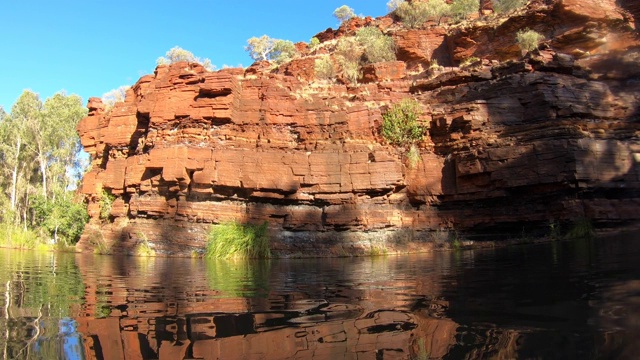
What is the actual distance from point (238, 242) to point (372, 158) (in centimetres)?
830

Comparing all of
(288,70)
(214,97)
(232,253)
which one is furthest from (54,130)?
(232,253)

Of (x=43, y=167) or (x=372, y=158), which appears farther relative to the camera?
(x=43, y=167)

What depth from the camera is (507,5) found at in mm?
35219

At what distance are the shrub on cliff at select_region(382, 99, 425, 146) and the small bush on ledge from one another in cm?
922

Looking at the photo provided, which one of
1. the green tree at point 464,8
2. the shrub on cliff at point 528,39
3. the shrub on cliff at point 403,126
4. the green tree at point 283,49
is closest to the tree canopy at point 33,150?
the green tree at point 283,49

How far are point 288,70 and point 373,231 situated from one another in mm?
20120

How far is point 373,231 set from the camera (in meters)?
19.7

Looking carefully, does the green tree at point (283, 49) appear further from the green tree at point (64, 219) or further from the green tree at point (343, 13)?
the green tree at point (64, 219)

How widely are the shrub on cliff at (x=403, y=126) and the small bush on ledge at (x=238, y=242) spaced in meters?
9.22

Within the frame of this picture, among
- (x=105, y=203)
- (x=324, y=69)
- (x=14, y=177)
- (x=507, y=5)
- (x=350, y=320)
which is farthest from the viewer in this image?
(x=14, y=177)

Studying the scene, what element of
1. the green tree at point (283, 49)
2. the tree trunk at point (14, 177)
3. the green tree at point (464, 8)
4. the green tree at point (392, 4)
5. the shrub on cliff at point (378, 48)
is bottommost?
the tree trunk at point (14, 177)

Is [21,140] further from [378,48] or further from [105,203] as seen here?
[378,48]

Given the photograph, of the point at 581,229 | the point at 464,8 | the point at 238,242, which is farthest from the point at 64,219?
the point at 464,8

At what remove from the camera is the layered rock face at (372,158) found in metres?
19.2
